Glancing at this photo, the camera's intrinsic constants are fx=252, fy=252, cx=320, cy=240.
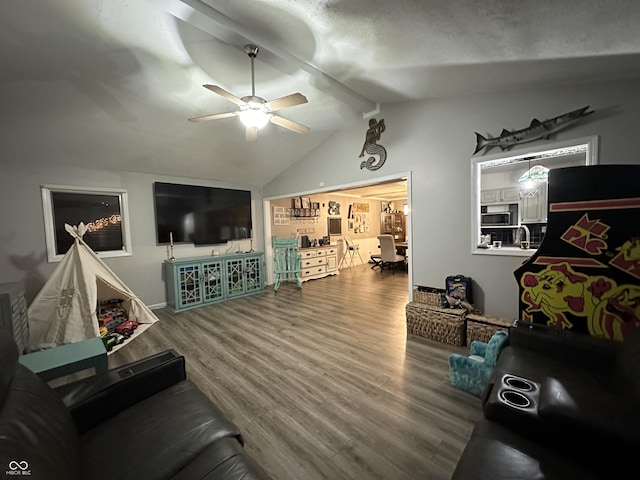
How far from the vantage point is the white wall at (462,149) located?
2.15 m

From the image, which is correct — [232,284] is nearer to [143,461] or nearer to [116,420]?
[116,420]

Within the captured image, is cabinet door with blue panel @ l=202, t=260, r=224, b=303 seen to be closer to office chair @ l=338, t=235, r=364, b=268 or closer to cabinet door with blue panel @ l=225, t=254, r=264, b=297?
cabinet door with blue panel @ l=225, t=254, r=264, b=297

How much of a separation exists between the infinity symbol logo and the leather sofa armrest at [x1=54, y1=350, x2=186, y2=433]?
1.97ft

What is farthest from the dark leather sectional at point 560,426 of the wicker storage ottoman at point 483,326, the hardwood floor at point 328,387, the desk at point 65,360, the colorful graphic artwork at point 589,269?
the desk at point 65,360

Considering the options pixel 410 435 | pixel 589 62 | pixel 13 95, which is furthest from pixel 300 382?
pixel 13 95

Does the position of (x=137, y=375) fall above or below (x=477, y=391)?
above

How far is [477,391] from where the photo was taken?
1.90 m

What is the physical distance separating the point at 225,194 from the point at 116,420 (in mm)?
4260

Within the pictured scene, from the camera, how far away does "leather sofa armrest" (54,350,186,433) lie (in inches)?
47.3

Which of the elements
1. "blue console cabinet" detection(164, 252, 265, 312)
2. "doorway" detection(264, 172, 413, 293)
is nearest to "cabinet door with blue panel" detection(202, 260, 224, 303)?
"blue console cabinet" detection(164, 252, 265, 312)

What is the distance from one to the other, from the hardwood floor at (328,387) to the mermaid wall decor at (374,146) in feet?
7.27

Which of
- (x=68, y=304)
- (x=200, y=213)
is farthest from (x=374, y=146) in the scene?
(x=68, y=304)

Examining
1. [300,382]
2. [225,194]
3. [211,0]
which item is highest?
[211,0]

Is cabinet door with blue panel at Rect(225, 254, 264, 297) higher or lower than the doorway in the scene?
lower
